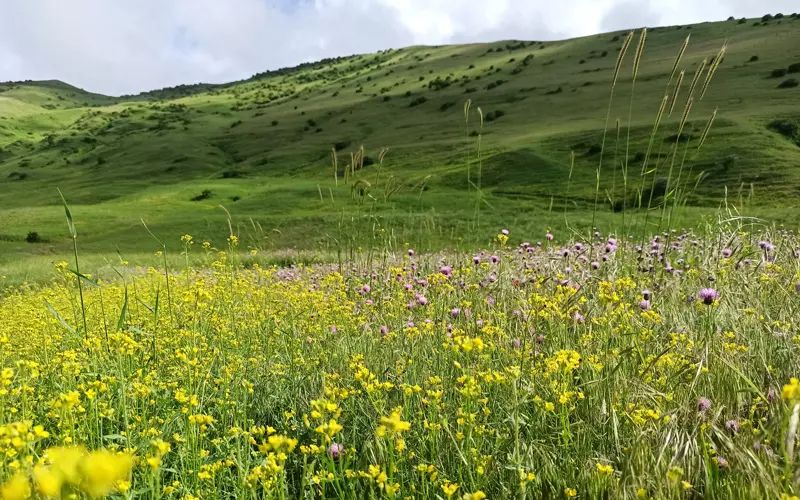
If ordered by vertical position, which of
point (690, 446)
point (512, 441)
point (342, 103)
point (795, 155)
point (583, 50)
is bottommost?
point (512, 441)

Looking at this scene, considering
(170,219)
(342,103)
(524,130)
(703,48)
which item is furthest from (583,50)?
(170,219)

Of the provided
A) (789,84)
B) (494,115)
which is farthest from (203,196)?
(789,84)

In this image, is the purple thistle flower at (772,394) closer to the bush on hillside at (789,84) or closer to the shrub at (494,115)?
the bush on hillside at (789,84)

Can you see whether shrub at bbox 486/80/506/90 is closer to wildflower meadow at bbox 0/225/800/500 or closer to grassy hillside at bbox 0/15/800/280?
grassy hillside at bbox 0/15/800/280

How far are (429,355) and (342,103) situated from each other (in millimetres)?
99391

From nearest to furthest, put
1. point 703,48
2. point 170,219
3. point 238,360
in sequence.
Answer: point 238,360 < point 170,219 < point 703,48

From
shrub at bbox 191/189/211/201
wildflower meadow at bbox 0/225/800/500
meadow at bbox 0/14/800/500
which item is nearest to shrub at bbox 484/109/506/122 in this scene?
shrub at bbox 191/189/211/201

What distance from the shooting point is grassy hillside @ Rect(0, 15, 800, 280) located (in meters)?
26.1

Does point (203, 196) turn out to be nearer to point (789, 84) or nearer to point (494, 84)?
point (494, 84)

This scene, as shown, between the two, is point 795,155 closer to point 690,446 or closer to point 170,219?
point 690,446

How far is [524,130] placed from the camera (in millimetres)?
53000

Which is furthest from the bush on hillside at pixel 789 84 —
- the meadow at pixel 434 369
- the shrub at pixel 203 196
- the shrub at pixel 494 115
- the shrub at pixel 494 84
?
the shrub at pixel 203 196

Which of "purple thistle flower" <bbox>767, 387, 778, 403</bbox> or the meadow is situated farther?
"purple thistle flower" <bbox>767, 387, 778, 403</bbox>

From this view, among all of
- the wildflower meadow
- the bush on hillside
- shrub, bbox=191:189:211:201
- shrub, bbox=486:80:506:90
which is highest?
shrub, bbox=486:80:506:90
